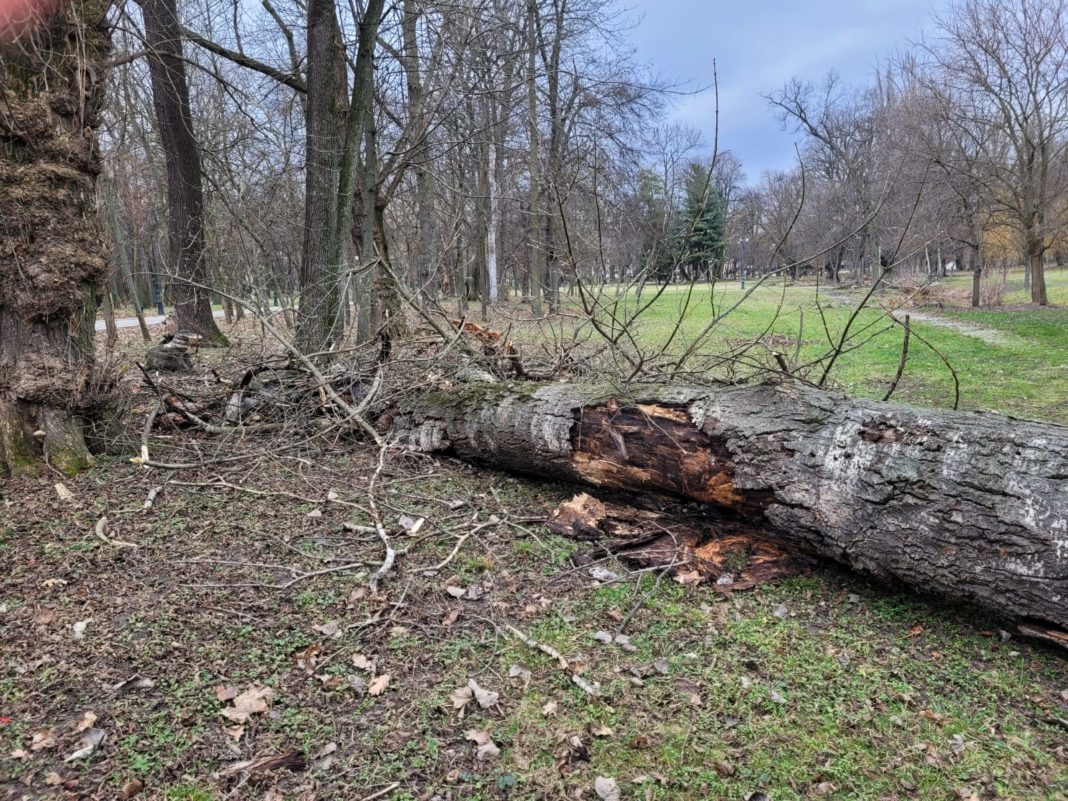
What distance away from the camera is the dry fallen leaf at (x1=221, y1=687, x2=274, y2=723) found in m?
2.16

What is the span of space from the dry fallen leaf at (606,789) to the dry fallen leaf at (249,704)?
122 cm

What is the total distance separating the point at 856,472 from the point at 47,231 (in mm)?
4953

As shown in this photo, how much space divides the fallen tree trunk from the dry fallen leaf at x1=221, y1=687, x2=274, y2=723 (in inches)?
92.6

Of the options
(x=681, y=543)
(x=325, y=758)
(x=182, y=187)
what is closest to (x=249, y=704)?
(x=325, y=758)

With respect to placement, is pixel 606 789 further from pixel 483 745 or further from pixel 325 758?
pixel 325 758

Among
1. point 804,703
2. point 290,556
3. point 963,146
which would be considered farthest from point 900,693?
point 963,146

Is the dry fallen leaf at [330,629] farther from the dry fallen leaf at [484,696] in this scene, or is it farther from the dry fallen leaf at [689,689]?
the dry fallen leaf at [689,689]

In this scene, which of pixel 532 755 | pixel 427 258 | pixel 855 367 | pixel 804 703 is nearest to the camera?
pixel 532 755

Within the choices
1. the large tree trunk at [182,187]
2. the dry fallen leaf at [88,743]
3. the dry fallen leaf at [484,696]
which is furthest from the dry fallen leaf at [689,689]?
the large tree trunk at [182,187]

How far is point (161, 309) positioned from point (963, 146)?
32912mm

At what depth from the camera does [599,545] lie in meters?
3.59

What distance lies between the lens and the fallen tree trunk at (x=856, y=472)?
2557 millimetres

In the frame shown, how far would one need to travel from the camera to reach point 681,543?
11.6 ft

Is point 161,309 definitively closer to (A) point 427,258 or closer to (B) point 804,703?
(A) point 427,258
